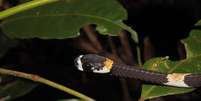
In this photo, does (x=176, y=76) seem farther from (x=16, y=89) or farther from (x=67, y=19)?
(x=16, y=89)

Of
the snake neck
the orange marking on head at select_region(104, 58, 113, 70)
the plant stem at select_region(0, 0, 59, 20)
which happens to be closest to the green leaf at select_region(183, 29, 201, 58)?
the snake neck

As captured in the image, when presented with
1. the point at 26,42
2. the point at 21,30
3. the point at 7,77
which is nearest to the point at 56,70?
the point at 7,77

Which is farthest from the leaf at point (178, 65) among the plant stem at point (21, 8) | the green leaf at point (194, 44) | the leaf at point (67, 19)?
the plant stem at point (21, 8)

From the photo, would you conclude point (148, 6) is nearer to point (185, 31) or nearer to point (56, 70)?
point (185, 31)

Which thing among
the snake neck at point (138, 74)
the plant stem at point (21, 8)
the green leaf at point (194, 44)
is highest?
the plant stem at point (21, 8)

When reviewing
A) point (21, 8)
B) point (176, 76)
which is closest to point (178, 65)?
point (176, 76)

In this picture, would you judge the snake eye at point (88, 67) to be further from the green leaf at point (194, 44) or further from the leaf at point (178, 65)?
the green leaf at point (194, 44)
